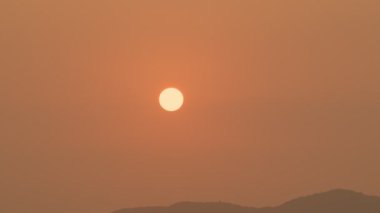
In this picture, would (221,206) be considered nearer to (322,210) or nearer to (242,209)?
(242,209)

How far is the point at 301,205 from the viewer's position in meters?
46.5

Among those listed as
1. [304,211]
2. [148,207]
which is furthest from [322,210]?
[148,207]

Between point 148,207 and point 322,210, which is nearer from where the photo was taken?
point 148,207

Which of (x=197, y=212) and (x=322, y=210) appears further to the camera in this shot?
(x=322, y=210)

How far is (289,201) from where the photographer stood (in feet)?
150

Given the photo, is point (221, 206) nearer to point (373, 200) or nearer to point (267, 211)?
point (267, 211)

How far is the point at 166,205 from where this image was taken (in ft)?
151

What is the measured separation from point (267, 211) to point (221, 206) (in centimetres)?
353

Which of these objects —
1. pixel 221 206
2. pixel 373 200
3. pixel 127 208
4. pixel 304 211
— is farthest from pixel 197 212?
pixel 373 200

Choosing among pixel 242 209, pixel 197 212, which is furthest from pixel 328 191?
pixel 197 212

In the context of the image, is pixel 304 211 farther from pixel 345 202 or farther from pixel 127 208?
pixel 127 208

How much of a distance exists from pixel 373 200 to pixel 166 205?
14.1m

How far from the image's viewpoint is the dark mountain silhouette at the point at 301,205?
148ft

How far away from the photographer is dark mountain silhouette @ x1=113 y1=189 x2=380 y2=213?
45156 mm
